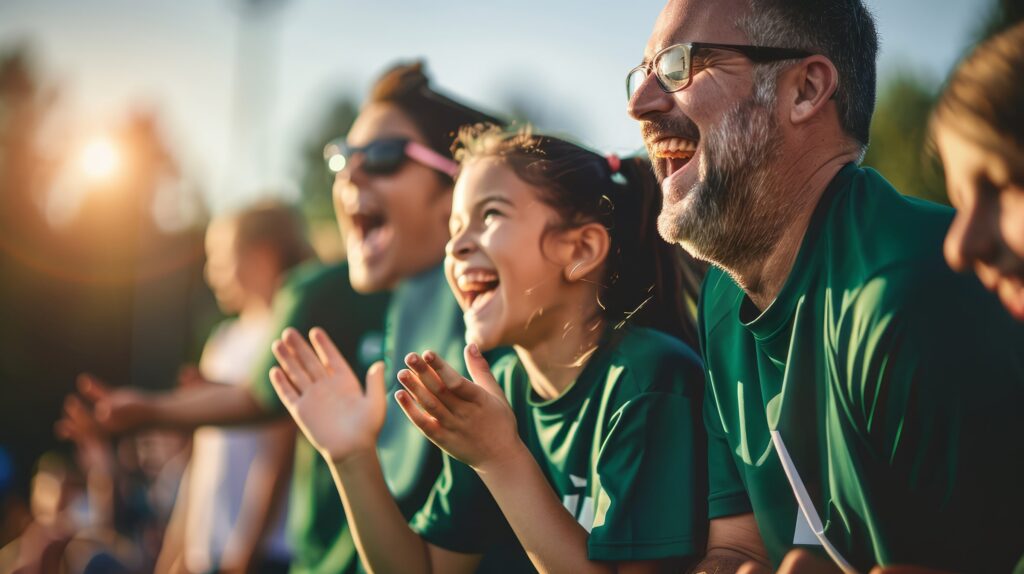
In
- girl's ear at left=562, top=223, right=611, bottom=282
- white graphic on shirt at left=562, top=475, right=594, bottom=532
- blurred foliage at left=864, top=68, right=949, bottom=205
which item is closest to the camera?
white graphic on shirt at left=562, top=475, right=594, bottom=532

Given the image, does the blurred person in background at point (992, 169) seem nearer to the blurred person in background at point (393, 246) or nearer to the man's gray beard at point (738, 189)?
the man's gray beard at point (738, 189)

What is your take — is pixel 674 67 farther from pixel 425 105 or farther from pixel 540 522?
pixel 425 105

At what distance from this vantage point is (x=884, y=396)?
1564 mm

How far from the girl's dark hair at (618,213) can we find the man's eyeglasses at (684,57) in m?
0.42

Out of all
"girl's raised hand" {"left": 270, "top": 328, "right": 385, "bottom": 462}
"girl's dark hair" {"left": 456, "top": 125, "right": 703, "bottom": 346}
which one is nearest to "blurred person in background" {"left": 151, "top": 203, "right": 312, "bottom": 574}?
"girl's raised hand" {"left": 270, "top": 328, "right": 385, "bottom": 462}

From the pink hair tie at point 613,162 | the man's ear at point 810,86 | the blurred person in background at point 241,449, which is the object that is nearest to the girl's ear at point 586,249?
the pink hair tie at point 613,162

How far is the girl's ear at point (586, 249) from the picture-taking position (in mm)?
2314

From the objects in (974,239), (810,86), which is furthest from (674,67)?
(974,239)

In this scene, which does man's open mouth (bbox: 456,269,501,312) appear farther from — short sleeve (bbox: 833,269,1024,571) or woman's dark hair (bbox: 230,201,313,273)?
woman's dark hair (bbox: 230,201,313,273)

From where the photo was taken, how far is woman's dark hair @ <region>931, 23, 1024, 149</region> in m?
1.42

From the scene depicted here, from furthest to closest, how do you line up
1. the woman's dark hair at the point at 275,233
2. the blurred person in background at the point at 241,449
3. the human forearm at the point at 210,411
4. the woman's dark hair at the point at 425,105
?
the woman's dark hair at the point at 275,233, the blurred person in background at the point at 241,449, the human forearm at the point at 210,411, the woman's dark hair at the point at 425,105

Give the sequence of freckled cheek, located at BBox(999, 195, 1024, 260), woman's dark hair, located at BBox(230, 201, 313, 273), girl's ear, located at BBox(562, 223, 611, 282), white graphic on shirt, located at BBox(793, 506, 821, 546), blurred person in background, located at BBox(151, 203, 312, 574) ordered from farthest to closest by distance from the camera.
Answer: woman's dark hair, located at BBox(230, 201, 313, 273) → blurred person in background, located at BBox(151, 203, 312, 574) → girl's ear, located at BBox(562, 223, 611, 282) → white graphic on shirt, located at BBox(793, 506, 821, 546) → freckled cheek, located at BBox(999, 195, 1024, 260)

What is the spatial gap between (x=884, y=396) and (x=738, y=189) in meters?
0.51

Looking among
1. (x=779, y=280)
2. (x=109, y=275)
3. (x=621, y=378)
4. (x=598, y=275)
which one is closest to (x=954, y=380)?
(x=779, y=280)
